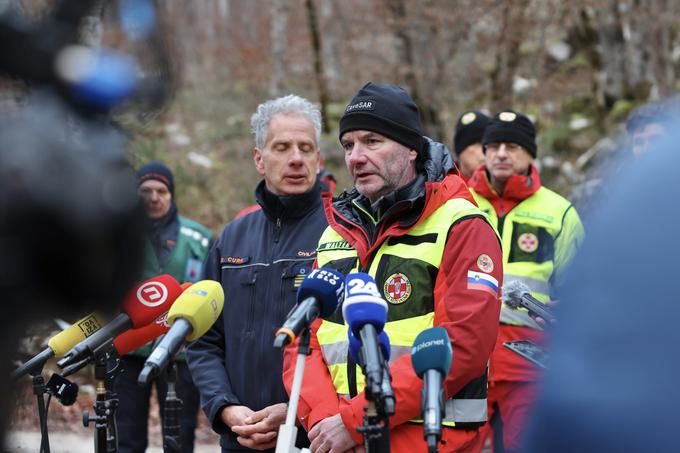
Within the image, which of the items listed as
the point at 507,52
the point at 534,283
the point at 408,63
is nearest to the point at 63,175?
the point at 534,283

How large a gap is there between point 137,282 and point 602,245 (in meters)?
1.02

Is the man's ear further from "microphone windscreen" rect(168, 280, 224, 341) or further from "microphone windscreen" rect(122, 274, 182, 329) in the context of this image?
"microphone windscreen" rect(168, 280, 224, 341)

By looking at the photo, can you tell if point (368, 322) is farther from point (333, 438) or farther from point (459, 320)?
point (333, 438)

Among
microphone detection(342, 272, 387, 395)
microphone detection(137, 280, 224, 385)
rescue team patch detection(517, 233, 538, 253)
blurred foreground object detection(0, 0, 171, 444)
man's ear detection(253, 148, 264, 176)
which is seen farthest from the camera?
rescue team patch detection(517, 233, 538, 253)

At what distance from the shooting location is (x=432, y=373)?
2926 mm

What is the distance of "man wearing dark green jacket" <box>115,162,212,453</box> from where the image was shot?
6871mm

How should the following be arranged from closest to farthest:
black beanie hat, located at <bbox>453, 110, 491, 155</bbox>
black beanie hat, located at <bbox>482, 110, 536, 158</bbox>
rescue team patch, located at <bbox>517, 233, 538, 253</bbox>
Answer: rescue team patch, located at <bbox>517, 233, 538, 253</bbox>
black beanie hat, located at <bbox>482, 110, 536, 158</bbox>
black beanie hat, located at <bbox>453, 110, 491, 155</bbox>

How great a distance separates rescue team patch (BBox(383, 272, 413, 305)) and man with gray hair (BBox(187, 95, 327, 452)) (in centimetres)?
100

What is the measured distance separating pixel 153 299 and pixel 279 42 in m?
16.6

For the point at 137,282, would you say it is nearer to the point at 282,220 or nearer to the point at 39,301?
the point at 39,301

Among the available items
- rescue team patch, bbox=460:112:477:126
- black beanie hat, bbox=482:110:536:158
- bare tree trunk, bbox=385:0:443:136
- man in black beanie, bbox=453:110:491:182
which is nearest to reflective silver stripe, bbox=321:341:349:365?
black beanie hat, bbox=482:110:536:158

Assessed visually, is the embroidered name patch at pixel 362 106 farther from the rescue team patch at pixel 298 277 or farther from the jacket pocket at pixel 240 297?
the jacket pocket at pixel 240 297

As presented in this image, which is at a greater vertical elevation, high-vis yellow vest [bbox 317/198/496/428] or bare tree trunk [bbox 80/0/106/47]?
bare tree trunk [bbox 80/0/106/47]

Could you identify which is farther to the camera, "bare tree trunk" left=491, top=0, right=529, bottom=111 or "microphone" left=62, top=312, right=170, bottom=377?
"bare tree trunk" left=491, top=0, right=529, bottom=111
